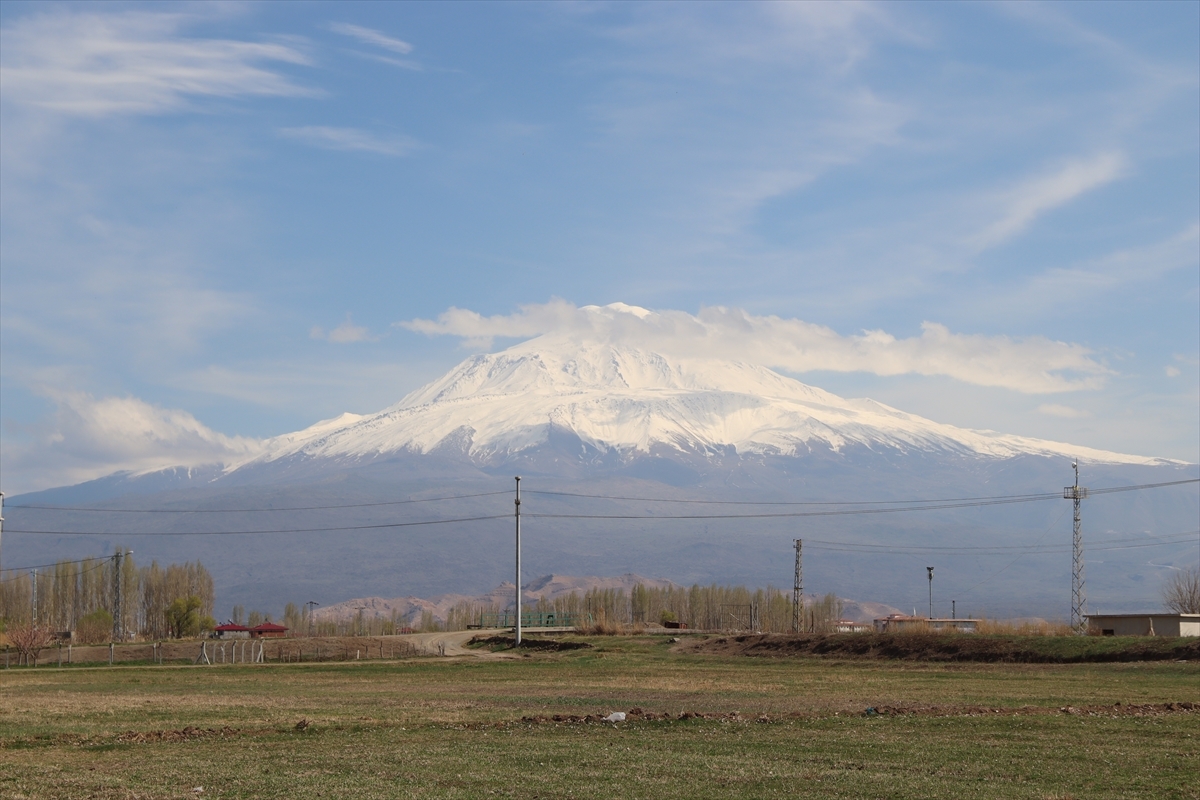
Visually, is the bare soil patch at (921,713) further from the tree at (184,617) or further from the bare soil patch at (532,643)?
the tree at (184,617)

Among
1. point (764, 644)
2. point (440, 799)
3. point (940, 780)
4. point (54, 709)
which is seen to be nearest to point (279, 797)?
point (440, 799)

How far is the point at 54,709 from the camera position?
32.9 m

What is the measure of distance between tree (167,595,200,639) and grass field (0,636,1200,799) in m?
91.7

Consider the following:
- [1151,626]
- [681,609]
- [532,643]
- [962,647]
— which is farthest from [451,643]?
[681,609]

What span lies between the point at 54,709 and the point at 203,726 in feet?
25.4

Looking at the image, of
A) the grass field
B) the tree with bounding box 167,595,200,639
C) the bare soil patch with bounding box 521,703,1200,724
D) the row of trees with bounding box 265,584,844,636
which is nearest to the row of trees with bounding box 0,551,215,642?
the tree with bounding box 167,595,200,639

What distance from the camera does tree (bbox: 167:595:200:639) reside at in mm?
132375

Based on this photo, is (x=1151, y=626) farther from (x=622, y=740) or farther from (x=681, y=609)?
(x=681, y=609)

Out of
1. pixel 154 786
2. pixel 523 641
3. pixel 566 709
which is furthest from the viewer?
pixel 523 641

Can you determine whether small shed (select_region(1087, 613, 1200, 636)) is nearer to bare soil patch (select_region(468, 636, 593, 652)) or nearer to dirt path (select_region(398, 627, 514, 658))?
bare soil patch (select_region(468, 636, 593, 652))

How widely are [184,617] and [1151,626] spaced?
104964 millimetres

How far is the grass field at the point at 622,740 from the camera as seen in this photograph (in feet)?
61.7

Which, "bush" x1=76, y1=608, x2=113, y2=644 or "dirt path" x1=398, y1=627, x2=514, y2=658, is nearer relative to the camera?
"dirt path" x1=398, y1=627, x2=514, y2=658

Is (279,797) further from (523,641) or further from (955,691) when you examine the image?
(523,641)
